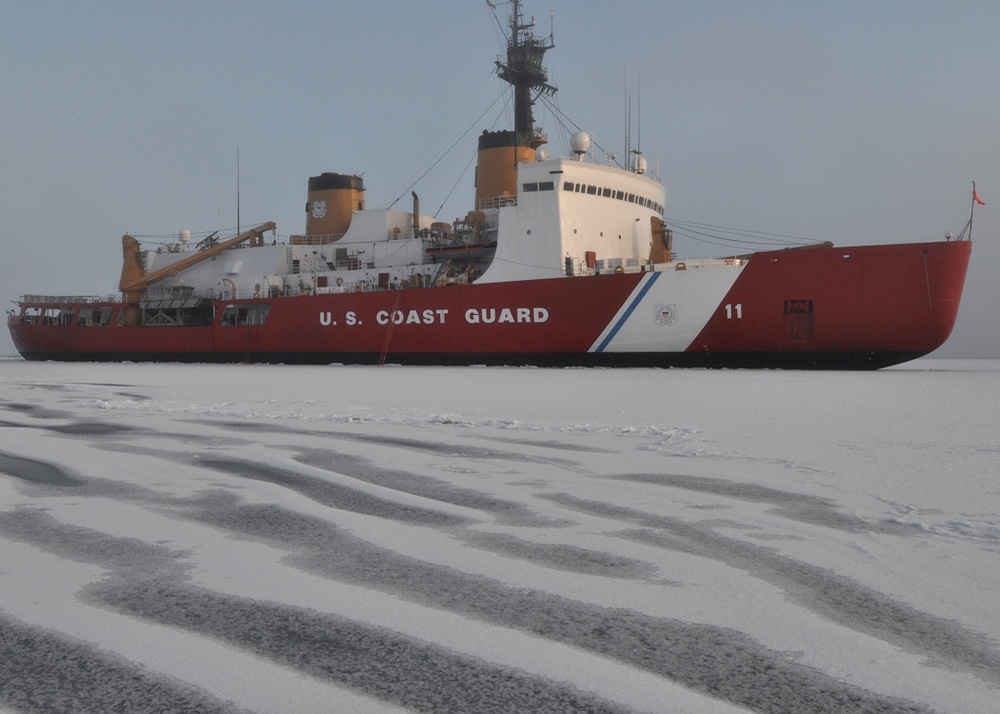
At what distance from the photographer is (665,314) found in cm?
1972

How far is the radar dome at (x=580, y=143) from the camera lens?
22.9m

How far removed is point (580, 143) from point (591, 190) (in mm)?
1670

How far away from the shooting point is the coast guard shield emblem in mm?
19609

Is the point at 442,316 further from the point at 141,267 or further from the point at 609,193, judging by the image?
the point at 141,267

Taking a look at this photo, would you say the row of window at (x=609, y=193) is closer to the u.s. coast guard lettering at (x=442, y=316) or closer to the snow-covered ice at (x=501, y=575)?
the u.s. coast guard lettering at (x=442, y=316)

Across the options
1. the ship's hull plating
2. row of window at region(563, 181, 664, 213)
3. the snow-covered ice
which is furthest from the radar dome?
the snow-covered ice

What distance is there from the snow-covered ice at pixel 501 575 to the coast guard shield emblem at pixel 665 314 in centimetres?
1356

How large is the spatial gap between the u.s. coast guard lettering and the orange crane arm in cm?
715

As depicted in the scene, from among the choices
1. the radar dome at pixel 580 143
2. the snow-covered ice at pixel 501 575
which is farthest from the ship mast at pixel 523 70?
the snow-covered ice at pixel 501 575

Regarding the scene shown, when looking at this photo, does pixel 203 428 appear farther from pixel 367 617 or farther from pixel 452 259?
pixel 452 259

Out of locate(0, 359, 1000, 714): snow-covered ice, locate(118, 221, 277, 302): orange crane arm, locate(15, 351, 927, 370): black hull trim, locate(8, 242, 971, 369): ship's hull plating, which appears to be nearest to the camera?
locate(0, 359, 1000, 714): snow-covered ice

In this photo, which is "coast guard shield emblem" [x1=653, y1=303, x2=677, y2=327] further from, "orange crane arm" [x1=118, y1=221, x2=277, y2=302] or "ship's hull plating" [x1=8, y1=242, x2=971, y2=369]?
"orange crane arm" [x1=118, y1=221, x2=277, y2=302]

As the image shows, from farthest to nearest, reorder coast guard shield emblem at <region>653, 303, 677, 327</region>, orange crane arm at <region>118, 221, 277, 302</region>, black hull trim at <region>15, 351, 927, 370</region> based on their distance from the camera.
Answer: orange crane arm at <region>118, 221, 277, 302</region>, coast guard shield emblem at <region>653, 303, 677, 327</region>, black hull trim at <region>15, 351, 927, 370</region>

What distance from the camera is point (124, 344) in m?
30.0
